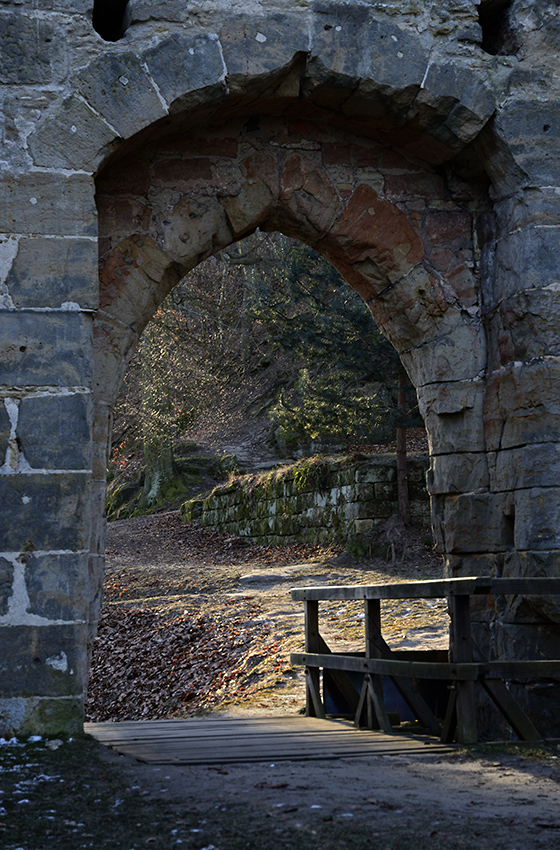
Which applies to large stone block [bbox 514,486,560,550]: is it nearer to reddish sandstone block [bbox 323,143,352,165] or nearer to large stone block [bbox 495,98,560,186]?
large stone block [bbox 495,98,560,186]

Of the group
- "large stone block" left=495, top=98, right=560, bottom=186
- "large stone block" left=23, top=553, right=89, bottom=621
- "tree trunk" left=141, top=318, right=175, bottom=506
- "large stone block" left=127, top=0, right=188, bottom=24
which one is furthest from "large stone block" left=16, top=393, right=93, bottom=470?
"tree trunk" left=141, top=318, right=175, bottom=506

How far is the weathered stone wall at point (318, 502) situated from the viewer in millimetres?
12047

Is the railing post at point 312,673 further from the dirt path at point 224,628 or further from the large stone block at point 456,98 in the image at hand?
the large stone block at point 456,98

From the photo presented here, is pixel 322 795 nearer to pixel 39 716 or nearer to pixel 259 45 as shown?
pixel 39 716

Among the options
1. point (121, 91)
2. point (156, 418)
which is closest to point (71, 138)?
point (121, 91)

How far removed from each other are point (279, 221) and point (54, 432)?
2303 mm

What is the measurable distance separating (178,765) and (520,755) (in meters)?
1.56

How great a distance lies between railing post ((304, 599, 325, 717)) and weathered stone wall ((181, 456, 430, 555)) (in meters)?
6.19

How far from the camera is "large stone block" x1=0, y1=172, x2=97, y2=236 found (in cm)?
469

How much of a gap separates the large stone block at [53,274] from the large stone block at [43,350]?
0.28 ft

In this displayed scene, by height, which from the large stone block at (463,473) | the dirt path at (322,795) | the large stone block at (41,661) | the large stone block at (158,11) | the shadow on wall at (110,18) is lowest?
the dirt path at (322,795)

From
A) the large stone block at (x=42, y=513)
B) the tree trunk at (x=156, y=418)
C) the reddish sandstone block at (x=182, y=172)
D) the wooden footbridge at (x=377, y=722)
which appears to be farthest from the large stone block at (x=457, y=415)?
the tree trunk at (x=156, y=418)

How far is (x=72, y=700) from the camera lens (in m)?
4.34

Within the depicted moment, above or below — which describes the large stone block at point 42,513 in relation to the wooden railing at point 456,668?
above
